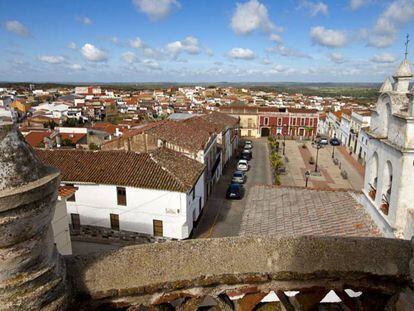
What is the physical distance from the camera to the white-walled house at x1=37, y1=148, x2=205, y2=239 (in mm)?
15211

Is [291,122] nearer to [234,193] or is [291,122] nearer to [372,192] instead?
[234,193]

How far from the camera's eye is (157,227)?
15.7 meters

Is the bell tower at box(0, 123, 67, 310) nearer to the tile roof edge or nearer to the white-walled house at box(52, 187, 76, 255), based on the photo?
the white-walled house at box(52, 187, 76, 255)

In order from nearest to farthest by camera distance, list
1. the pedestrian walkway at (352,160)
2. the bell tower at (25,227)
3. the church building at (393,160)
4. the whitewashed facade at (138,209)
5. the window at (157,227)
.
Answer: the bell tower at (25,227), the church building at (393,160), the whitewashed facade at (138,209), the window at (157,227), the pedestrian walkway at (352,160)

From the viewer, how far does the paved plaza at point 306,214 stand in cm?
799

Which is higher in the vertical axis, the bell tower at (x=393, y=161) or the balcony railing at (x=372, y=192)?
the bell tower at (x=393, y=161)

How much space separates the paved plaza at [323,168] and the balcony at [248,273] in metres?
22.8

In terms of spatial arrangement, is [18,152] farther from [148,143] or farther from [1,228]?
[148,143]

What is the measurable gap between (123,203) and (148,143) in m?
5.45

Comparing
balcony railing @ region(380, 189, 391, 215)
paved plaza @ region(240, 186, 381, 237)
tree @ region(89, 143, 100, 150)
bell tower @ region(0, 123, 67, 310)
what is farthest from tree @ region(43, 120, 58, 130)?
bell tower @ region(0, 123, 67, 310)

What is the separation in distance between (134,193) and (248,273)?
13.8 metres

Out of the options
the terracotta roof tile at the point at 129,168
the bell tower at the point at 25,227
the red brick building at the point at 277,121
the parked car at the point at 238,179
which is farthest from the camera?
the red brick building at the point at 277,121

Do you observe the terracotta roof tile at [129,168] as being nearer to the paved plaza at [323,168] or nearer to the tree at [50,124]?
the paved plaza at [323,168]

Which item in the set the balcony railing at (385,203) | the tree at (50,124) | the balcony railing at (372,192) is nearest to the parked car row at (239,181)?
the balcony railing at (372,192)
